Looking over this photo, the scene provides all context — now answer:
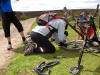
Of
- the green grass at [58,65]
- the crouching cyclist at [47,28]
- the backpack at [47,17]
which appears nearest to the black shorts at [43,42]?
the crouching cyclist at [47,28]

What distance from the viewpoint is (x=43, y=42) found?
5875 millimetres

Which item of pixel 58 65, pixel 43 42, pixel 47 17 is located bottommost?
pixel 58 65

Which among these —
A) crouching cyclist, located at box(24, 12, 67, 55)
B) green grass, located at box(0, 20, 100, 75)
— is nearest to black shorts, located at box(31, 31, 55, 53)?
crouching cyclist, located at box(24, 12, 67, 55)

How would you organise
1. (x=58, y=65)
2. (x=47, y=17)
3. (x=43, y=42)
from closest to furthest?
(x=58, y=65)
(x=47, y=17)
(x=43, y=42)

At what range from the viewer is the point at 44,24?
19.0ft

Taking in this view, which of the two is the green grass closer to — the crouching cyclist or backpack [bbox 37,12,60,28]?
the crouching cyclist

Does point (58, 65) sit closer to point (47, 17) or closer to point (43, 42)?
point (43, 42)

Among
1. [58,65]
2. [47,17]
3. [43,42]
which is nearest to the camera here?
[58,65]

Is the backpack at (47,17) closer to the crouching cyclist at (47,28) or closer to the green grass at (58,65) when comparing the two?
the crouching cyclist at (47,28)

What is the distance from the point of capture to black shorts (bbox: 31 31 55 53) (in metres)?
5.80

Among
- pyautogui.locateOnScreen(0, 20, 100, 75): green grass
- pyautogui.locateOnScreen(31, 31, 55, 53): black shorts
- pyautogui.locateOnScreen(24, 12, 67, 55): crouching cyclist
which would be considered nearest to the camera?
pyautogui.locateOnScreen(0, 20, 100, 75): green grass

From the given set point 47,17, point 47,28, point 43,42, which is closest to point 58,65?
point 43,42

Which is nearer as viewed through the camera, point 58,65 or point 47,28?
point 58,65

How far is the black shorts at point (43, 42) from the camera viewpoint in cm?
580
